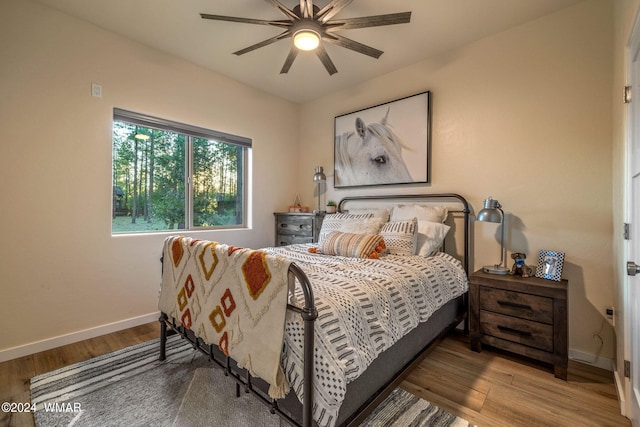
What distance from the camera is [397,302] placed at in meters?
1.59

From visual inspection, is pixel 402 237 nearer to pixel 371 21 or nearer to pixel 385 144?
pixel 385 144

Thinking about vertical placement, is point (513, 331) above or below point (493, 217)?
below

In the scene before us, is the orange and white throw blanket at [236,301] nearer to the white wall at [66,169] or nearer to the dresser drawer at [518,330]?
the white wall at [66,169]

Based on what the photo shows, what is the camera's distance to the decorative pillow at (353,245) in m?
2.30

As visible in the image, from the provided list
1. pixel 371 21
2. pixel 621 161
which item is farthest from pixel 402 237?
pixel 371 21

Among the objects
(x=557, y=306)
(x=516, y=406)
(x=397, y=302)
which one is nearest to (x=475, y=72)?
(x=557, y=306)

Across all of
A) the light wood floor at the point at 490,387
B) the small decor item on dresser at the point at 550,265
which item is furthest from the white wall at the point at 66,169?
the small decor item on dresser at the point at 550,265

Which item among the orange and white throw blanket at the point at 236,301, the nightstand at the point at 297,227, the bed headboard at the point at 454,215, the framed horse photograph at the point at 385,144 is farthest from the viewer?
the nightstand at the point at 297,227

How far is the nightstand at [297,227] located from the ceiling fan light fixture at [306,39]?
1.84 m

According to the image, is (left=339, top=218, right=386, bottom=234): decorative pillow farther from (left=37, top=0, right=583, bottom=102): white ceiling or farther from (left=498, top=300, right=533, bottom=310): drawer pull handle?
(left=37, top=0, right=583, bottom=102): white ceiling

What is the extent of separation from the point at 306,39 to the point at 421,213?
180cm

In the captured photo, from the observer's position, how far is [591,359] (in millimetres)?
2082

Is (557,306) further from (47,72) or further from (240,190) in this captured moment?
(47,72)

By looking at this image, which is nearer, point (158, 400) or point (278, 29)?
point (158, 400)
